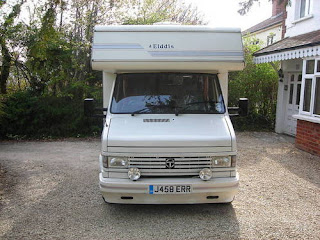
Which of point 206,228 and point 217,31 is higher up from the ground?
point 217,31

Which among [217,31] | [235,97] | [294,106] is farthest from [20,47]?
[294,106]

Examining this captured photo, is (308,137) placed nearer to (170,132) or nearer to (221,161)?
(221,161)

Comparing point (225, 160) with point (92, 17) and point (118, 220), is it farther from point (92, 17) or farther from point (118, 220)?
point (92, 17)

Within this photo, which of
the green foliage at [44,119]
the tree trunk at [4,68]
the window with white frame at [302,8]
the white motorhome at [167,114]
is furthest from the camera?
the tree trunk at [4,68]

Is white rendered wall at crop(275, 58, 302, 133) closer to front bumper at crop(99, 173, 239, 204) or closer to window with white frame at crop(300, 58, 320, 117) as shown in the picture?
window with white frame at crop(300, 58, 320, 117)

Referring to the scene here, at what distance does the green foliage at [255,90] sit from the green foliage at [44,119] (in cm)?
611

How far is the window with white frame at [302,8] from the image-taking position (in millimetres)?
12125

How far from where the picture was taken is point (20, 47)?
13.2 metres

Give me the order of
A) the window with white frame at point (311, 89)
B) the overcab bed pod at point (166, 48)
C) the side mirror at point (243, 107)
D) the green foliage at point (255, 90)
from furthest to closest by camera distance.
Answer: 1. the green foliage at point (255, 90)
2. the window with white frame at point (311, 89)
3. the side mirror at point (243, 107)
4. the overcab bed pod at point (166, 48)

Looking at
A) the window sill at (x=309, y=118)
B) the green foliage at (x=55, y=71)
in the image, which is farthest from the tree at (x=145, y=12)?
the window sill at (x=309, y=118)

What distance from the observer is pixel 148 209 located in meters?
Answer: 5.25

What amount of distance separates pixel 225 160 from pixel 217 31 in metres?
2.22

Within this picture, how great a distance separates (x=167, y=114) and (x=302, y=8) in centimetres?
993

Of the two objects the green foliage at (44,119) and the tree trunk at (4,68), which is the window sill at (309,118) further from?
the tree trunk at (4,68)
